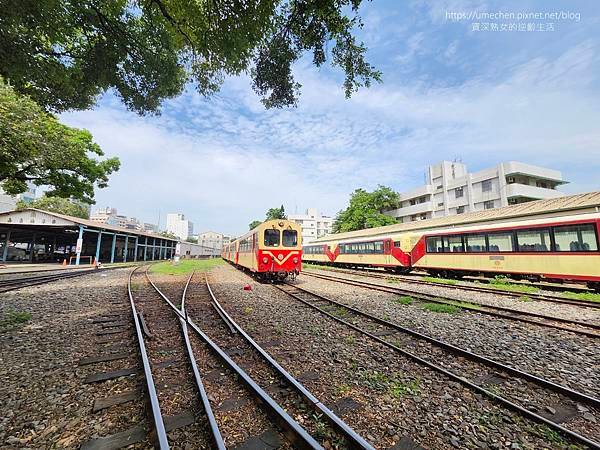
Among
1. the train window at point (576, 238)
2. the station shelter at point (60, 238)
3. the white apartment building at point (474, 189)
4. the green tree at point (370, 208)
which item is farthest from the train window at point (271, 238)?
the green tree at point (370, 208)

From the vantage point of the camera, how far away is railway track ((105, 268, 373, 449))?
102 inches

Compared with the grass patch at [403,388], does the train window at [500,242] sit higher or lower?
higher

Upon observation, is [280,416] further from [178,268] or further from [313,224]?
[313,224]

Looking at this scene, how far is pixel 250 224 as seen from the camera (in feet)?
268

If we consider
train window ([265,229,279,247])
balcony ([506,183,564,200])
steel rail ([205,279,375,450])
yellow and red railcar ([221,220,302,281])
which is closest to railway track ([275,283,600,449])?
steel rail ([205,279,375,450])

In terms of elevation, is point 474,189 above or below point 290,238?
above

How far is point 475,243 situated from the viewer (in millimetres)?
14602

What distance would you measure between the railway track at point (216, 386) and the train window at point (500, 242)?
1319cm

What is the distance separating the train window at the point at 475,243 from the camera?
14.2 m

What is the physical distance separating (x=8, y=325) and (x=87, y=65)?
6143 mm

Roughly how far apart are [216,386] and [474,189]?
136ft

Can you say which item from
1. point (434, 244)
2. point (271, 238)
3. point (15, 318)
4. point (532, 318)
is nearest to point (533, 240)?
point (434, 244)

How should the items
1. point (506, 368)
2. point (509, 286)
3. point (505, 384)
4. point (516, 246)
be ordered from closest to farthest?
1. point (505, 384)
2. point (506, 368)
3. point (509, 286)
4. point (516, 246)

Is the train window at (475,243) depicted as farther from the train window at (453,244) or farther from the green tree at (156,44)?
the green tree at (156,44)
